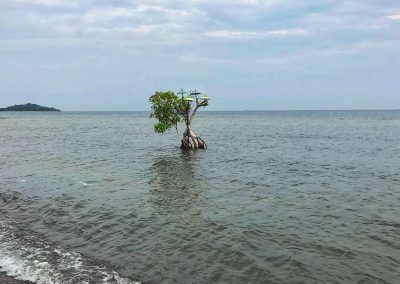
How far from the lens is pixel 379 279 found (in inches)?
543

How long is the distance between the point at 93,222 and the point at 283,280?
1061 cm

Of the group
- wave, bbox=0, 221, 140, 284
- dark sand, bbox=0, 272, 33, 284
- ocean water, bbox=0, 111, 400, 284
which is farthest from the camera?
ocean water, bbox=0, 111, 400, 284

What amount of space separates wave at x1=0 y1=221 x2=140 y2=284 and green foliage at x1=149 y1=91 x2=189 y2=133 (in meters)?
36.6

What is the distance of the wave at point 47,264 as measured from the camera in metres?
13.5

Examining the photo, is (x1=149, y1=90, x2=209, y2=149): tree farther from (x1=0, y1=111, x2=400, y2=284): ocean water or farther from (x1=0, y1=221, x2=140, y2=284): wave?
(x1=0, y1=221, x2=140, y2=284): wave

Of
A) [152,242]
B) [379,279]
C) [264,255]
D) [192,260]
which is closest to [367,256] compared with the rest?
[379,279]

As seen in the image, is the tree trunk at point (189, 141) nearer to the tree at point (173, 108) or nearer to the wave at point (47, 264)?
the tree at point (173, 108)

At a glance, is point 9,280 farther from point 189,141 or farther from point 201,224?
point 189,141

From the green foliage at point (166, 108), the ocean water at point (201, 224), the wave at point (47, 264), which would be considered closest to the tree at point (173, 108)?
the green foliage at point (166, 108)

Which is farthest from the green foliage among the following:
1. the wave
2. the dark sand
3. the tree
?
the dark sand

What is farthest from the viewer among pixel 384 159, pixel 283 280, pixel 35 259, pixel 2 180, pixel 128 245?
pixel 384 159

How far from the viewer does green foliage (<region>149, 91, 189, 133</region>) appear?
174 ft

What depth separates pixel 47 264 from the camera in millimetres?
14641

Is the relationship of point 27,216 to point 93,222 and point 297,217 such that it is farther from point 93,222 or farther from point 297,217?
point 297,217
